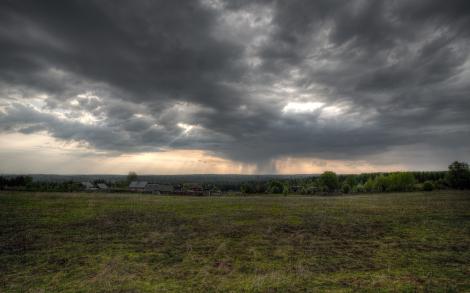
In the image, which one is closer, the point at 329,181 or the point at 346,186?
the point at 346,186

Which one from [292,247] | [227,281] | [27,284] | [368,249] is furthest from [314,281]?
[27,284]

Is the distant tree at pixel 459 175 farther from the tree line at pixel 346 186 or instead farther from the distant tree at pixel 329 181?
the distant tree at pixel 329 181

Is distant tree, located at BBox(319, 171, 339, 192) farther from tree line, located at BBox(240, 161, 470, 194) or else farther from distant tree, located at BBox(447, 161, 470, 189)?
distant tree, located at BBox(447, 161, 470, 189)

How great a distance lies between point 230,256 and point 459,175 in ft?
252

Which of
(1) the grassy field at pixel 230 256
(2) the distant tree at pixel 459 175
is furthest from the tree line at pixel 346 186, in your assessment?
(1) the grassy field at pixel 230 256

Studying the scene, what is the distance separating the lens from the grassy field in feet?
26.9

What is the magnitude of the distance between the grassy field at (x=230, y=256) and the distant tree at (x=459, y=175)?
192 ft

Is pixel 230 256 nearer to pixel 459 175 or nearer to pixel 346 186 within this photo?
pixel 459 175

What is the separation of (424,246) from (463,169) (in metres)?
69.1

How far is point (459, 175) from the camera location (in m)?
62.6

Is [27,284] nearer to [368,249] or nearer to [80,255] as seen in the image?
[80,255]

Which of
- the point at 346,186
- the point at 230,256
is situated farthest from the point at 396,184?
the point at 230,256

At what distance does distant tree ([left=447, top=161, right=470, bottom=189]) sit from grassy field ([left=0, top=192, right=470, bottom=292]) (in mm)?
58603

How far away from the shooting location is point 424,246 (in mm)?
12477
